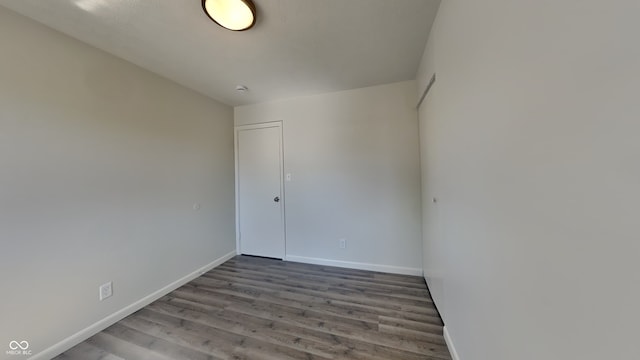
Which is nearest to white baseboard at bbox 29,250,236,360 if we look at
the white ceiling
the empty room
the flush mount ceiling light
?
the empty room

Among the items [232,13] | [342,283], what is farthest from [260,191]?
[232,13]

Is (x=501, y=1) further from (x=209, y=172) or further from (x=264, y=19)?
(x=209, y=172)

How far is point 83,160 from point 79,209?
0.39m

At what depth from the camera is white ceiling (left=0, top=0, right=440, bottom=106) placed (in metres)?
1.42

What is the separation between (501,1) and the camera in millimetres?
757

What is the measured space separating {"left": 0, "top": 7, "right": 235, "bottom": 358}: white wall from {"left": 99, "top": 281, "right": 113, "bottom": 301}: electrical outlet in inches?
1.5

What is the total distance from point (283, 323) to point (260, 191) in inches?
→ 74.2

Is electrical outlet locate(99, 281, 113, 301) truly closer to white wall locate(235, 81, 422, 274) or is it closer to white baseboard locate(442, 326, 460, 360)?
white wall locate(235, 81, 422, 274)

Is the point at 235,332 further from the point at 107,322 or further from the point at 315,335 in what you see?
the point at 107,322

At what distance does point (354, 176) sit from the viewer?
2.82m

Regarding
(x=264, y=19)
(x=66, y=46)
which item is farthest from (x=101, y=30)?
(x=264, y=19)

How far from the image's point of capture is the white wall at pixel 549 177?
0.39 m

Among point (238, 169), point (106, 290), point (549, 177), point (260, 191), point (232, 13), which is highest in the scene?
point (232, 13)

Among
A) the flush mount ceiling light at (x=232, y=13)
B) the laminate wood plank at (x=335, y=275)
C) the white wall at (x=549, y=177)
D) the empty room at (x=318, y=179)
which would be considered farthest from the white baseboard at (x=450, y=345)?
the flush mount ceiling light at (x=232, y=13)
